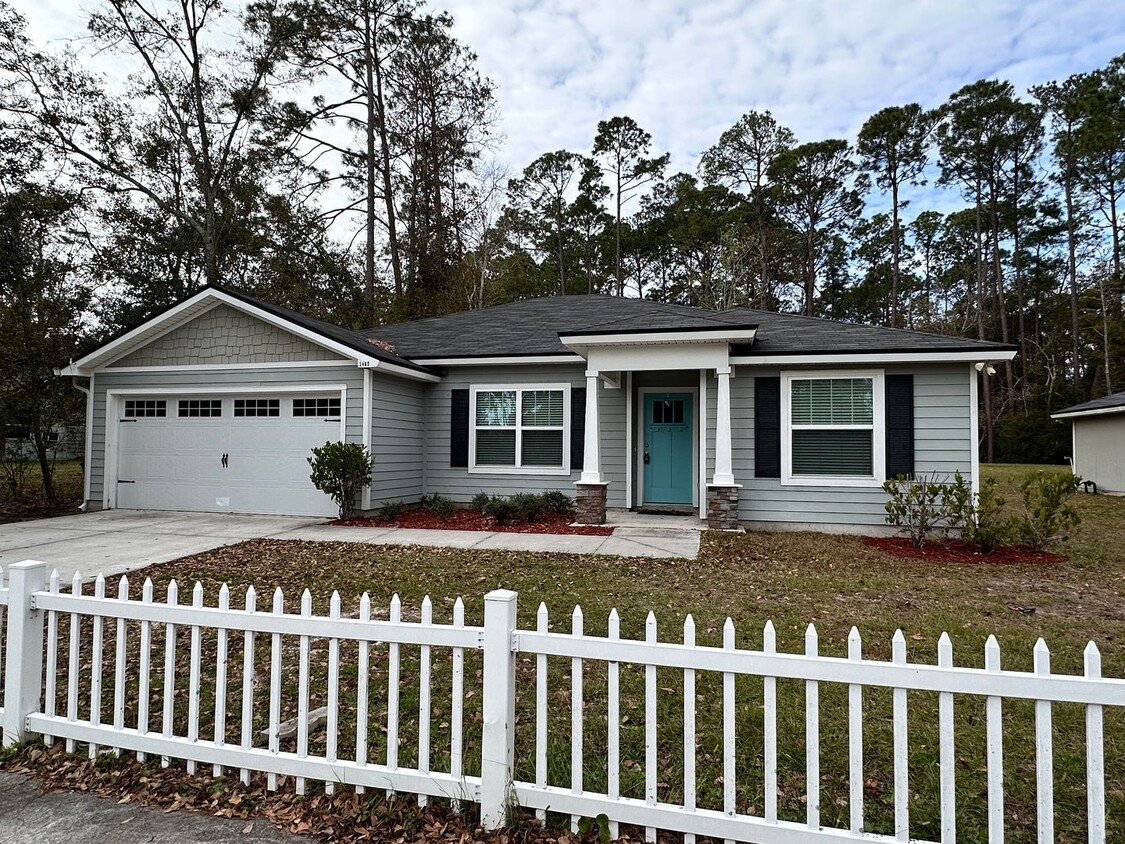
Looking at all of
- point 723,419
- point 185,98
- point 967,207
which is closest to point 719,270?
point 967,207

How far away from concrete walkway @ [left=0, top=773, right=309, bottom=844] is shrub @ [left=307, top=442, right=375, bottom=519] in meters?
6.88

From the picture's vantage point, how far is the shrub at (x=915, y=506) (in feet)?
26.2

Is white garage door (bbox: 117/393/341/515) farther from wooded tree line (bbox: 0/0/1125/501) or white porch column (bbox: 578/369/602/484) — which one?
white porch column (bbox: 578/369/602/484)

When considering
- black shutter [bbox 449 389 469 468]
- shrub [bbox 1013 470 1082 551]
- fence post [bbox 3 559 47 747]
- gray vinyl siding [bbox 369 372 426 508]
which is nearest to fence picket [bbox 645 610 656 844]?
fence post [bbox 3 559 47 747]

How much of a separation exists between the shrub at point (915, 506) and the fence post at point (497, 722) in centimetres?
755

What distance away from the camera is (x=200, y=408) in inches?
419

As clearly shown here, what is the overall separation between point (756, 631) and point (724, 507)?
4608 millimetres

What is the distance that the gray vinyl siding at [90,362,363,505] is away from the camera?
973 centimetres

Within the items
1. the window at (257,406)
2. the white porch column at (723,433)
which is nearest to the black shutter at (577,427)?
the white porch column at (723,433)

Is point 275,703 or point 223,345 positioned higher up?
point 223,345

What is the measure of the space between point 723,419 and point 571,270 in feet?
70.8

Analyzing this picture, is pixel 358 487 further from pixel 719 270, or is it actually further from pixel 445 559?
pixel 719 270

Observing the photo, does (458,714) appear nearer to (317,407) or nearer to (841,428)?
(841,428)

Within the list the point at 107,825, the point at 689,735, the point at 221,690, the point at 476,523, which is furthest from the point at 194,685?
the point at 476,523
